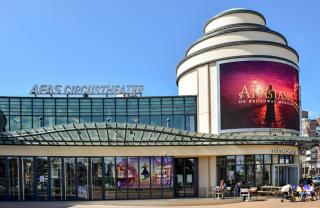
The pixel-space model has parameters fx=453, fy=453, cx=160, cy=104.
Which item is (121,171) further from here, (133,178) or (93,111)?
(93,111)

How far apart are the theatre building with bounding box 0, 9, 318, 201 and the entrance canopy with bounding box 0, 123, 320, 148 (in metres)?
0.09

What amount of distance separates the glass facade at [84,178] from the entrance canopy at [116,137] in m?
1.46

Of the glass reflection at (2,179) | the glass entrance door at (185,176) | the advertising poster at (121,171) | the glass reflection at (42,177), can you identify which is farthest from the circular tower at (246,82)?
the glass reflection at (2,179)

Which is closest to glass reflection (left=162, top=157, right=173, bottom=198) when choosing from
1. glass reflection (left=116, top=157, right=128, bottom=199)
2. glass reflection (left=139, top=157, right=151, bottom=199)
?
glass reflection (left=139, top=157, right=151, bottom=199)

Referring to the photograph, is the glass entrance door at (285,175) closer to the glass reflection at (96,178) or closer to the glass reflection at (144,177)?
the glass reflection at (144,177)

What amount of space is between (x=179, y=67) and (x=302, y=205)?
24801 mm

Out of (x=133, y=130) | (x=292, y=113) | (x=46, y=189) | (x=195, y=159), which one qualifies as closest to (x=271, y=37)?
(x=292, y=113)

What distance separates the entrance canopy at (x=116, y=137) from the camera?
118ft

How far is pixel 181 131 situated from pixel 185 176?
14.7 ft

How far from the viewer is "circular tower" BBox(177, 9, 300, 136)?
4328 centimetres

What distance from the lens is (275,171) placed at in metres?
40.1

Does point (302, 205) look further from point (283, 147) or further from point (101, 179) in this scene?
point (101, 179)

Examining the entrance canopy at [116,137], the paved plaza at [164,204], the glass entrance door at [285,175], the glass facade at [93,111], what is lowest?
the paved plaza at [164,204]

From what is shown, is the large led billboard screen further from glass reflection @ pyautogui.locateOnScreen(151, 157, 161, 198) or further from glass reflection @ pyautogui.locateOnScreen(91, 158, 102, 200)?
glass reflection @ pyautogui.locateOnScreen(91, 158, 102, 200)
